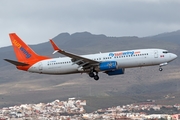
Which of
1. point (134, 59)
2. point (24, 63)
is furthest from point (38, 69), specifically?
point (134, 59)

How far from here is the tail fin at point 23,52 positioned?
9200 cm

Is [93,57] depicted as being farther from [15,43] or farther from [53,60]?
[15,43]

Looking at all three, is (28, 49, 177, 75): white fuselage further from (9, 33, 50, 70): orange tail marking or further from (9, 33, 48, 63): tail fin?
(9, 33, 48, 63): tail fin

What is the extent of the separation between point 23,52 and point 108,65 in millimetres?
15786

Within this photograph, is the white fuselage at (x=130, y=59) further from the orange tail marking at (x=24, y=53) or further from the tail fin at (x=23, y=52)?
the tail fin at (x=23, y=52)

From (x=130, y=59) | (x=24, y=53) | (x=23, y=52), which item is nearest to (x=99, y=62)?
(x=130, y=59)

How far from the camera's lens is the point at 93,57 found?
286 ft

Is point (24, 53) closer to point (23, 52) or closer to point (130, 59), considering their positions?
point (23, 52)

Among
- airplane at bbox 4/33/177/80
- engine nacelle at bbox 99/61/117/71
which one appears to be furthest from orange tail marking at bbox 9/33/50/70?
engine nacelle at bbox 99/61/117/71

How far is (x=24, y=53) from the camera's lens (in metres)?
92.9

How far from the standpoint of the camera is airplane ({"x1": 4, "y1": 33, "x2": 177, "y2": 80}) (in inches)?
3339

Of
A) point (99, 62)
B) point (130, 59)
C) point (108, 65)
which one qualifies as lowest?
point (108, 65)

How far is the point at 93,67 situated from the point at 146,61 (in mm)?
8036

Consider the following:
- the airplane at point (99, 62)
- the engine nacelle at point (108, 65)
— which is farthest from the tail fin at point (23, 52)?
the engine nacelle at point (108, 65)
